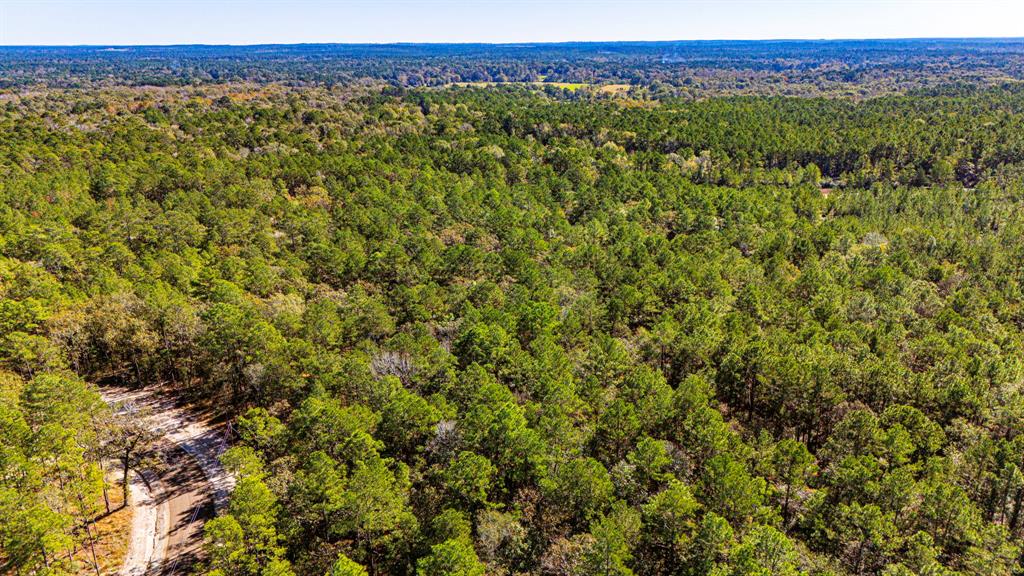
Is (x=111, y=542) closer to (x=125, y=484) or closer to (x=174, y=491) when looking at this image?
(x=125, y=484)

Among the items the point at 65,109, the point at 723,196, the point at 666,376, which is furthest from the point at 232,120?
the point at 666,376

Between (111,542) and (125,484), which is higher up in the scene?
(125,484)

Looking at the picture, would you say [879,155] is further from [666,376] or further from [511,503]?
[511,503]

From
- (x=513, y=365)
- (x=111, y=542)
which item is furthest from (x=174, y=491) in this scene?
(x=513, y=365)

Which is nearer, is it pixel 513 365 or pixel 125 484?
pixel 125 484

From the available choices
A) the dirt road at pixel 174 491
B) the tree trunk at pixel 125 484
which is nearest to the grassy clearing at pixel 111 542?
the tree trunk at pixel 125 484

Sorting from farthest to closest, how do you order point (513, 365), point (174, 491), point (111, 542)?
point (513, 365) < point (174, 491) < point (111, 542)

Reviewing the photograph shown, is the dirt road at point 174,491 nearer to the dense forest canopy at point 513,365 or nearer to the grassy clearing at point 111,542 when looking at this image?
the grassy clearing at point 111,542
